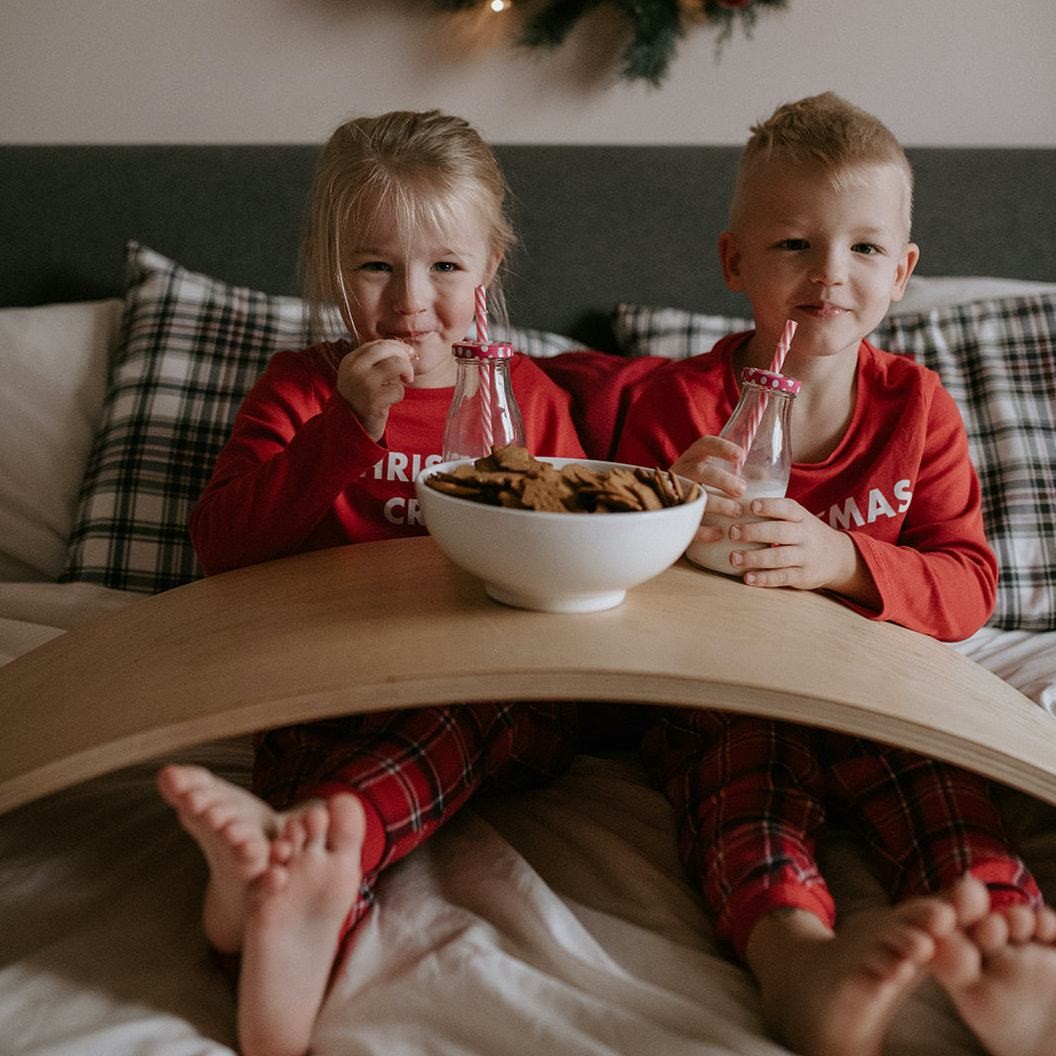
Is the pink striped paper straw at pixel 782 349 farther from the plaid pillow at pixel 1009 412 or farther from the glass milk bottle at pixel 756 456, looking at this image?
the plaid pillow at pixel 1009 412

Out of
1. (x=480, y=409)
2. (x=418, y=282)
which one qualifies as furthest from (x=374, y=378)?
(x=418, y=282)

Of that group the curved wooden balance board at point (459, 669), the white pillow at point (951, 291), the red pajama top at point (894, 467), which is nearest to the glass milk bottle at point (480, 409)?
the curved wooden balance board at point (459, 669)

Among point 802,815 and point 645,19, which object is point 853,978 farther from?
point 645,19

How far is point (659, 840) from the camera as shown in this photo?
1068mm

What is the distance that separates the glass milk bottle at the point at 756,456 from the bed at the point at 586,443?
21 cm

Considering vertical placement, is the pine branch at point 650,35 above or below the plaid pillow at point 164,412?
above

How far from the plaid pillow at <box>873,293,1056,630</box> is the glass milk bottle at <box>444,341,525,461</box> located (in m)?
0.92

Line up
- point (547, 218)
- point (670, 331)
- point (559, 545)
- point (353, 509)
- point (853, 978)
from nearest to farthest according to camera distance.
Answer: point (853, 978), point (559, 545), point (353, 509), point (670, 331), point (547, 218)

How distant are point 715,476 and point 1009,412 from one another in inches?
34.4

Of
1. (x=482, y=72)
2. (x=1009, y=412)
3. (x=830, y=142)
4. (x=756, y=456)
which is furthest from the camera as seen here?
(x=482, y=72)

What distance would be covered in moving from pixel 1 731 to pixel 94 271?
49.3 inches

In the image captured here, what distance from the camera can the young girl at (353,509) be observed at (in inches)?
31.4

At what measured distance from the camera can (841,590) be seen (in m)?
1.15

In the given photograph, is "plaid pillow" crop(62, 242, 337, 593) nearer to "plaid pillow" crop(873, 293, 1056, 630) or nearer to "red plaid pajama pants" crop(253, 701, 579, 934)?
"red plaid pajama pants" crop(253, 701, 579, 934)
